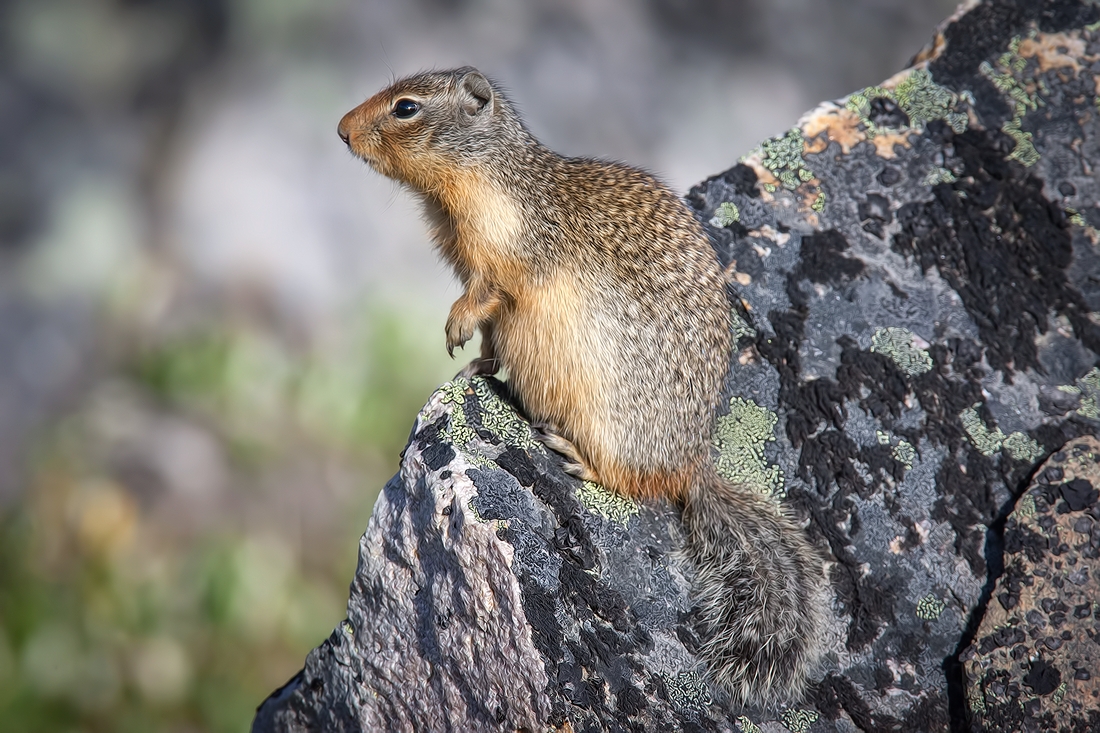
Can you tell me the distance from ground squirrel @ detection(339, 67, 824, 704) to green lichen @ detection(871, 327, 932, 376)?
594 millimetres

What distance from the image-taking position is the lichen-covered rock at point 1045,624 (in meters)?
2.96

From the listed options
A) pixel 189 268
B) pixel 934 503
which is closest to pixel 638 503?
pixel 934 503

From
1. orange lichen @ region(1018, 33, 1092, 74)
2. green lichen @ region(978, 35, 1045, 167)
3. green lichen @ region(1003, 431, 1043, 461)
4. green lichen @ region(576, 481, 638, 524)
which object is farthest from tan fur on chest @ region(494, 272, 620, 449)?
orange lichen @ region(1018, 33, 1092, 74)

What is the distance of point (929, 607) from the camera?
10.8 ft

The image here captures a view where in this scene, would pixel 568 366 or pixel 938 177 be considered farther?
pixel 938 177

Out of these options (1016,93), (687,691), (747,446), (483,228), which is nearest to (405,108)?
(483,228)

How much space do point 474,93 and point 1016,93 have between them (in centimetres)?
233

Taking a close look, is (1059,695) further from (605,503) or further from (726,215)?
(726,215)

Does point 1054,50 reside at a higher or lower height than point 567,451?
higher

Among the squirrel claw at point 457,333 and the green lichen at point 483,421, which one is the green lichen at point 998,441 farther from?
the squirrel claw at point 457,333

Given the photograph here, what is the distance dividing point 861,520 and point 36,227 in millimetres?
5730

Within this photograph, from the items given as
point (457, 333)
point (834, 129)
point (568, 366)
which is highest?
point (834, 129)

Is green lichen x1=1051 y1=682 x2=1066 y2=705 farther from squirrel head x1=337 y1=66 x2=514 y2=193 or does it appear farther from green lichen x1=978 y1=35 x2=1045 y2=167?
squirrel head x1=337 y1=66 x2=514 y2=193

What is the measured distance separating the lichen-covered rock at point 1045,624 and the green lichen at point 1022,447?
8.7 inches
